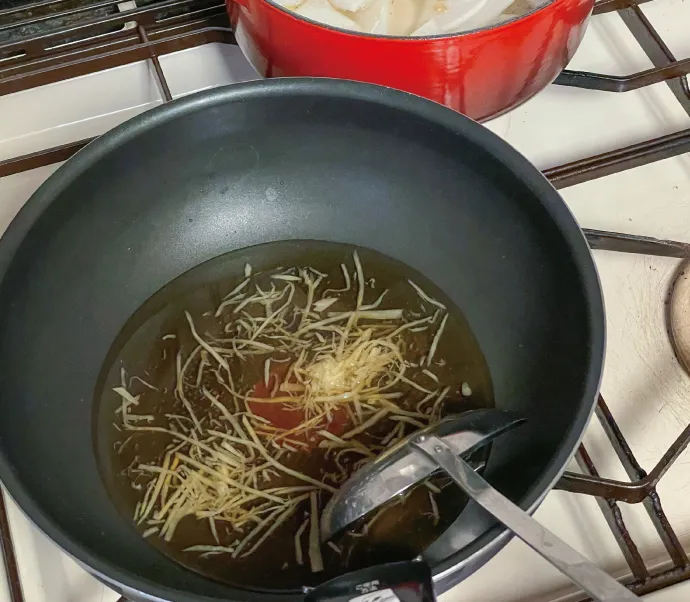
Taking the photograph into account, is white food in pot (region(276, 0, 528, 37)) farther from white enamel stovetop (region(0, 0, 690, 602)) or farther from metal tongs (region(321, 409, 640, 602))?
metal tongs (region(321, 409, 640, 602))

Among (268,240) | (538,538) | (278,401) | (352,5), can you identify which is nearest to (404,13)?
(352,5)

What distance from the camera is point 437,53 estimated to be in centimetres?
67

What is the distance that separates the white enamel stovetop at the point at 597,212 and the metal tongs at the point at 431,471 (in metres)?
0.11

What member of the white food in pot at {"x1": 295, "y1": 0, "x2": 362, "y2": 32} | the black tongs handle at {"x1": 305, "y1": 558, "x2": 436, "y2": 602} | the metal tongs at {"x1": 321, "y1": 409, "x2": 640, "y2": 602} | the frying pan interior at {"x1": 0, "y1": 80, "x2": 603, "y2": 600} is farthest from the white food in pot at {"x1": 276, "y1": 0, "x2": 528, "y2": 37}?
the black tongs handle at {"x1": 305, "y1": 558, "x2": 436, "y2": 602}

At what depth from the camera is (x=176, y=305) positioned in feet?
2.55

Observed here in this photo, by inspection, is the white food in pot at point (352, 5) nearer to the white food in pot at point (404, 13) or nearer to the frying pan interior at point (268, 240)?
the white food in pot at point (404, 13)

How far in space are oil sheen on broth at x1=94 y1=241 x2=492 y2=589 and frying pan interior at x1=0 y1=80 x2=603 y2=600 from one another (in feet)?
0.07

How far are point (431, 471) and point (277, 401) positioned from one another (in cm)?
20

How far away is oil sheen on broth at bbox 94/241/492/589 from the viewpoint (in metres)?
0.62

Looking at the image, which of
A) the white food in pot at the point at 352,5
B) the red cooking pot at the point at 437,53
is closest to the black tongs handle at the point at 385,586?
the red cooking pot at the point at 437,53

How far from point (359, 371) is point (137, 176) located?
0.30 metres

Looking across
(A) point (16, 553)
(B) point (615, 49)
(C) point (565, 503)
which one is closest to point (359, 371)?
(C) point (565, 503)

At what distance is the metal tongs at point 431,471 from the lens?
1.63 ft

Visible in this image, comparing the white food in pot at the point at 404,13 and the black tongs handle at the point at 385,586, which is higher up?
the white food in pot at the point at 404,13
